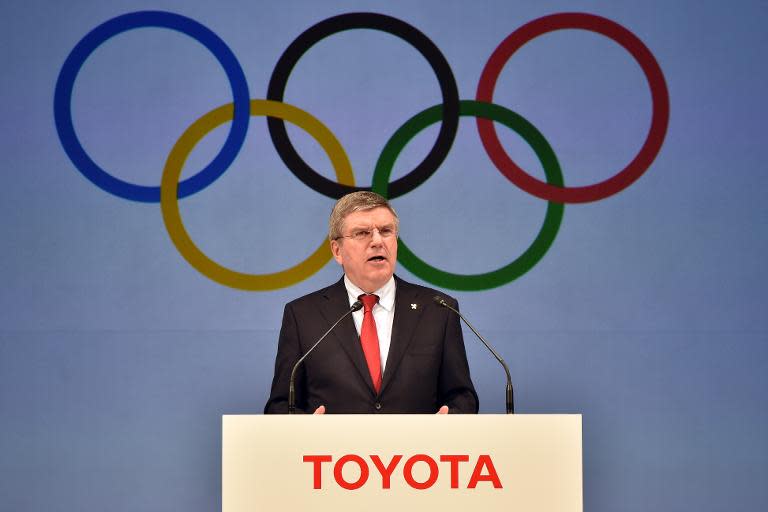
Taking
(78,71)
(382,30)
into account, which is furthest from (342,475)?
(78,71)

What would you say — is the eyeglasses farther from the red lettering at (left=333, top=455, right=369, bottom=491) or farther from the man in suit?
the red lettering at (left=333, top=455, right=369, bottom=491)

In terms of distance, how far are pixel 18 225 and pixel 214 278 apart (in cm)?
89

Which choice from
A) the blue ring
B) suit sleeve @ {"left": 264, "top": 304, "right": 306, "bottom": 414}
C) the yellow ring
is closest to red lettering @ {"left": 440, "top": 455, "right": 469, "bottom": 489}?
suit sleeve @ {"left": 264, "top": 304, "right": 306, "bottom": 414}

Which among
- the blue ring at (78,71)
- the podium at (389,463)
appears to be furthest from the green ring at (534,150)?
A: the podium at (389,463)

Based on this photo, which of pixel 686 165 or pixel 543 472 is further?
pixel 686 165

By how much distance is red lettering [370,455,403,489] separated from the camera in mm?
2064

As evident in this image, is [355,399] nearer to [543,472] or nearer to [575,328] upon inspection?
[543,472]

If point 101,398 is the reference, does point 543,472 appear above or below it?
below

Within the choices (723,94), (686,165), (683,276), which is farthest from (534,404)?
(723,94)

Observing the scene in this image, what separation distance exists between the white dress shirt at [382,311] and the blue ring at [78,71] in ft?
4.51

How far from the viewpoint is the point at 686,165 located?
13.4 feet

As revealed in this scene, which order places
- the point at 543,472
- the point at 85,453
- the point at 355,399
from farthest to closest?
the point at 85,453 → the point at 355,399 → the point at 543,472

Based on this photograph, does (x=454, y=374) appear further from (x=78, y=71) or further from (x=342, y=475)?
(x=78, y=71)

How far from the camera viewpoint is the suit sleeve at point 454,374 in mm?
2816
